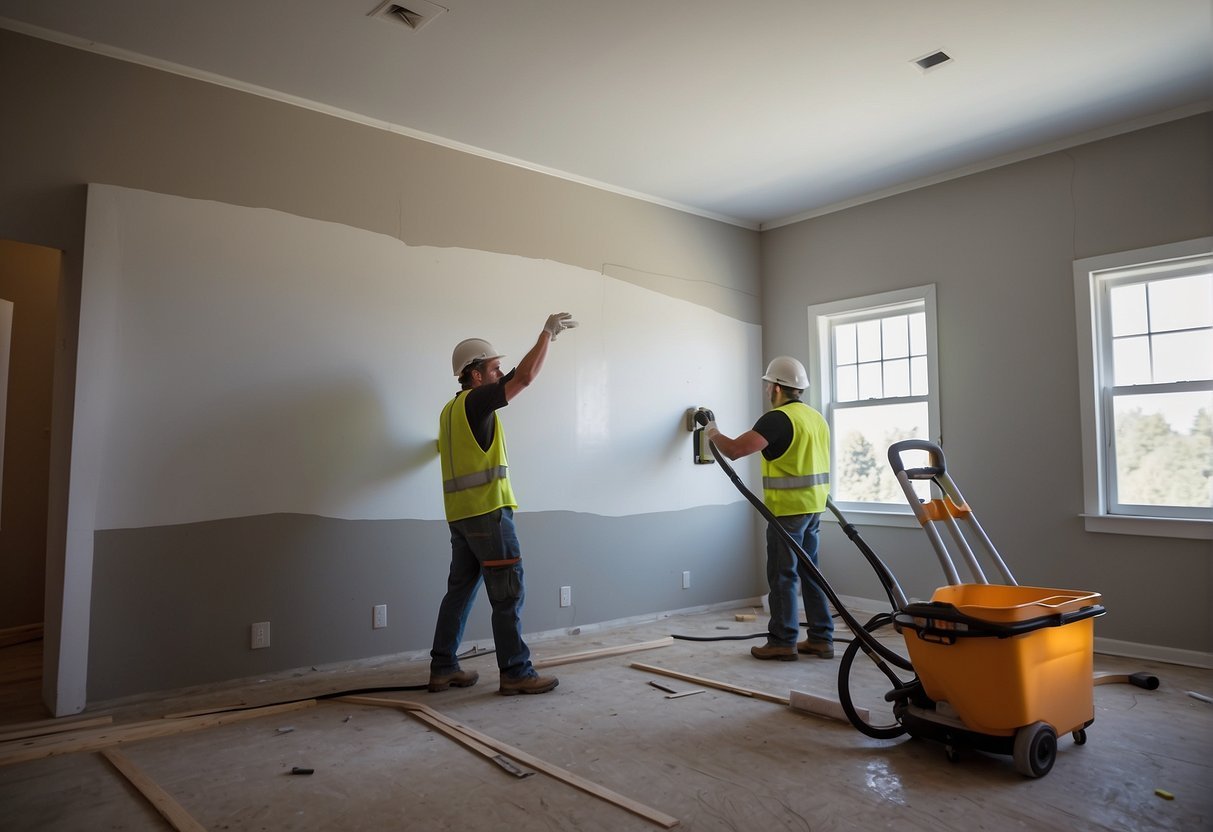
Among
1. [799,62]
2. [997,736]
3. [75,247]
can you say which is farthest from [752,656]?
[75,247]

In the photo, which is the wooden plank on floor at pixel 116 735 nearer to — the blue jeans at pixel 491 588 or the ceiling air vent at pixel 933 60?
the blue jeans at pixel 491 588

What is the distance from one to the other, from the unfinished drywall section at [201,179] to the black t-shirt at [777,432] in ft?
5.46

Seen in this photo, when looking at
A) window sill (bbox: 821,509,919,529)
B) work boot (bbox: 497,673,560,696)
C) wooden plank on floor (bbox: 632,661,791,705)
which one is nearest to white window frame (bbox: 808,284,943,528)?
window sill (bbox: 821,509,919,529)

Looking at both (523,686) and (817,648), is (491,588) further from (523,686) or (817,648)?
(817,648)

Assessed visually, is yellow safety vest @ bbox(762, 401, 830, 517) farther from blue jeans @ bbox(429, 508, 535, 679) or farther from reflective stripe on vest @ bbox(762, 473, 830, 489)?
blue jeans @ bbox(429, 508, 535, 679)

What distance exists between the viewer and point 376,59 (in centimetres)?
365

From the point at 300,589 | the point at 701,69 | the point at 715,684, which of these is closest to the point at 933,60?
the point at 701,69

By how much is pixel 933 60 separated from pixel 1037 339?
1843mm

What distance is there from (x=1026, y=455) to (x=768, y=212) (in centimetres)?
260

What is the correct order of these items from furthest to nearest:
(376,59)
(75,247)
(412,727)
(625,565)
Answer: (625,565) < (376,59) < (75,247) < (412,727)

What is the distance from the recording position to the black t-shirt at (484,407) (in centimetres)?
341

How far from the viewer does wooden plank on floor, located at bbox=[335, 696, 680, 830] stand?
2234 mm

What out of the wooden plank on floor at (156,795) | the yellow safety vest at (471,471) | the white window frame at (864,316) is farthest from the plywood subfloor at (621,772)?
the white window frame at (864,316)

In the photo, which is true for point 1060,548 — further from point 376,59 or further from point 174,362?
point 174,362
